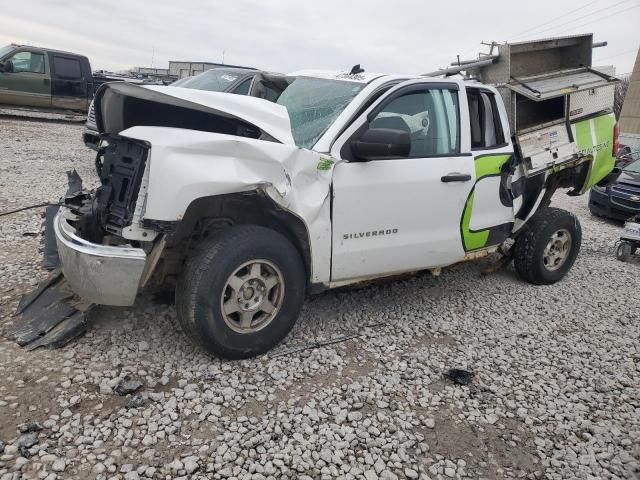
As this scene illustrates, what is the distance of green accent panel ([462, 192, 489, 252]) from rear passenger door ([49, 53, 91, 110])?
1380cm

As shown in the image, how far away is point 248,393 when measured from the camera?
10.1 ft

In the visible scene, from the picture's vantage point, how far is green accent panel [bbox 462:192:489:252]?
4.23 metres

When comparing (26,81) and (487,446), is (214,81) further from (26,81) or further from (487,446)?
(26,81)

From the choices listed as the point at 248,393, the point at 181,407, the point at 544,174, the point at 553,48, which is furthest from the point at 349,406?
the point at 553,48

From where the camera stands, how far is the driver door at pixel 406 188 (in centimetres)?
355

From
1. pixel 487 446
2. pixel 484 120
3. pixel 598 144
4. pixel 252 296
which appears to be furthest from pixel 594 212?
pixel 252 296

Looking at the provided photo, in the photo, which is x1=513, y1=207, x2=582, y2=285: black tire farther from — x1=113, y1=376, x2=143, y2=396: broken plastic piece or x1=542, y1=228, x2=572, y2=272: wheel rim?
x1=113, y1=376, x2=143, y2=396: broken plastic piece

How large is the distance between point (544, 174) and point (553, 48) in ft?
4.93

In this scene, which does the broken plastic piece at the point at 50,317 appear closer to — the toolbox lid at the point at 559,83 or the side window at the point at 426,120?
the side window at the point at 426,120

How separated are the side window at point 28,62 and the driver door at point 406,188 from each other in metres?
13.7

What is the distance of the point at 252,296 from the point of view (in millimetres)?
3354

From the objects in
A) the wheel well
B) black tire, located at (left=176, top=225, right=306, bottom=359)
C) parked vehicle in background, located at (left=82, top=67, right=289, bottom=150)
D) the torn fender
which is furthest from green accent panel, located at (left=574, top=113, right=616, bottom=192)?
parked vehicle in background, located at (left=82, top=67, right=289, bottom=150)

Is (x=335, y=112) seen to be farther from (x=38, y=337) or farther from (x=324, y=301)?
(x=38, y=337)

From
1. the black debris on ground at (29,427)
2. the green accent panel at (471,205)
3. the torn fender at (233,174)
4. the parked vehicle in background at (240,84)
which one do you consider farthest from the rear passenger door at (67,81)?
the black debris on ground at (29,427)
